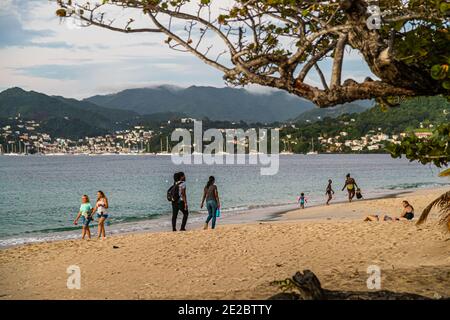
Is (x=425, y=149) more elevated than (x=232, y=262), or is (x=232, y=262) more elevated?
(x=425, y=149)

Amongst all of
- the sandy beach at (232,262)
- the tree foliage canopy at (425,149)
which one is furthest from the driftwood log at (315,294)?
the tree foliage canopy at (425,149)

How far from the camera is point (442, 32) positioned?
6.78 metres

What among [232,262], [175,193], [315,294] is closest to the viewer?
[315,294]

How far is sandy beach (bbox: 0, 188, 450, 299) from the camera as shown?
974cm

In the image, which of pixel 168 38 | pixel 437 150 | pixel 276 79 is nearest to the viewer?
pixel 276 79

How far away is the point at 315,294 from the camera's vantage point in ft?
22.2

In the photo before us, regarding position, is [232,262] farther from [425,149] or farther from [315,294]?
[315,294]

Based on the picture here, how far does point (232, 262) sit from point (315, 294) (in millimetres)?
7034

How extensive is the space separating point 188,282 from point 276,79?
19.7 ft

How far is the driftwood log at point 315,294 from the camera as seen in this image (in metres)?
6.84

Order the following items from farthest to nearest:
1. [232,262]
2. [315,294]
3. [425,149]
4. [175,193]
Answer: [175,193], [232,262], [425,149], [315,294]

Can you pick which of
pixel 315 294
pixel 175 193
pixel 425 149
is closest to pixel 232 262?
pixel 175 193
